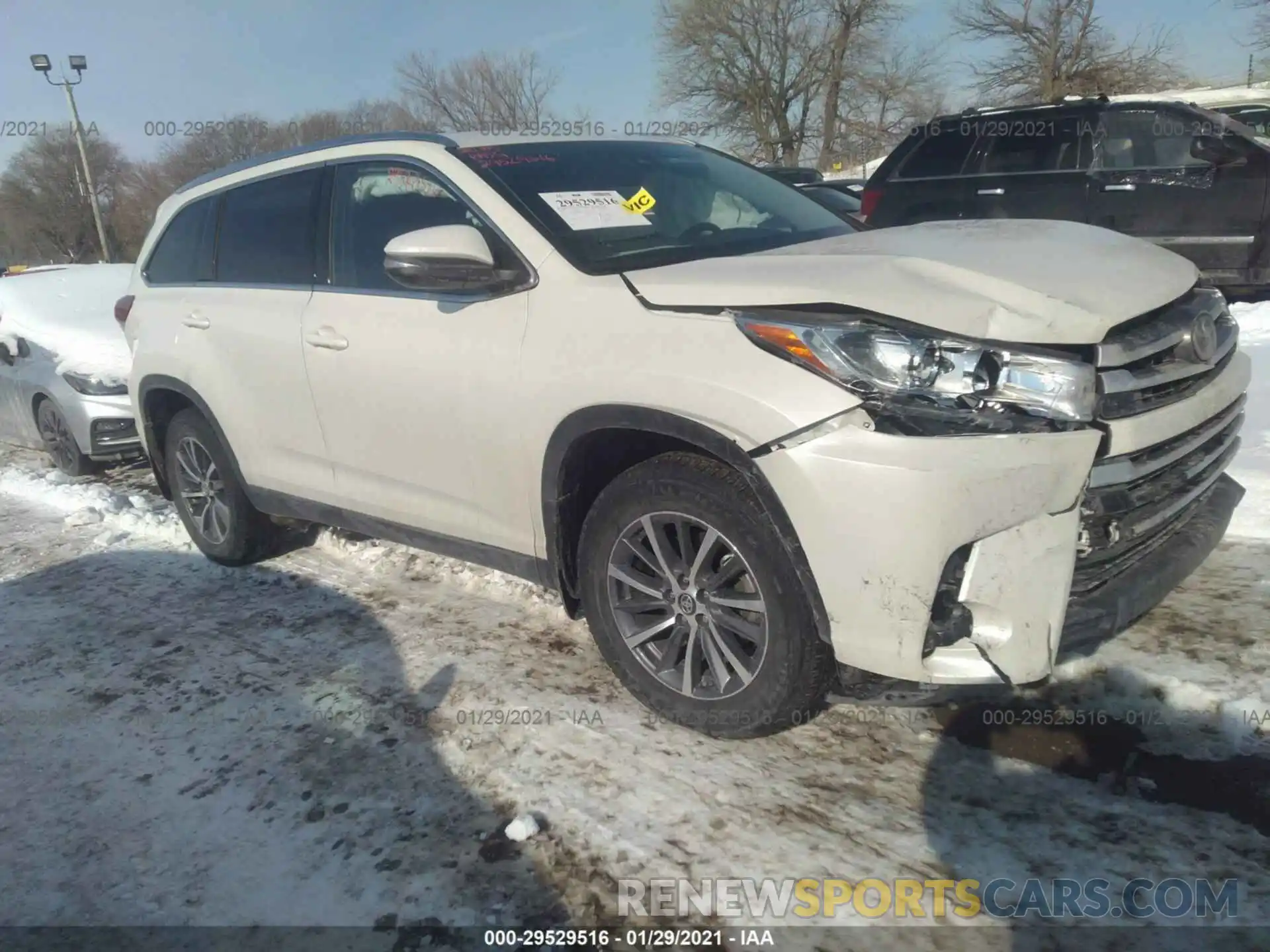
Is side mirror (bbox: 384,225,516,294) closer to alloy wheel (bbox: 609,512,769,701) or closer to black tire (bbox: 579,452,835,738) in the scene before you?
black tire (bbox: 579,452,835,738)

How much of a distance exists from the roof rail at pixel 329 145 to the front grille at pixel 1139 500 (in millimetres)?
2469

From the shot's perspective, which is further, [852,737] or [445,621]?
[445,621]

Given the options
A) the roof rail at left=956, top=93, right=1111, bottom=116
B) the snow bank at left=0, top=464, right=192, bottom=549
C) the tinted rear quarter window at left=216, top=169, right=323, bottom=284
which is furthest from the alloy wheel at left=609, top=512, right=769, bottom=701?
the roof rail at left=956, top=93, right=1111, bottom=116

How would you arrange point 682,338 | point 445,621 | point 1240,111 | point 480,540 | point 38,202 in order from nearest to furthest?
point 682,338 → point 480,540 → point 445,621 → point 1240,111 → point 38,202

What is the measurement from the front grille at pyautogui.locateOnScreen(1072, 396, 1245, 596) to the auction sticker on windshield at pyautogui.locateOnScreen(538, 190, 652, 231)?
173cm

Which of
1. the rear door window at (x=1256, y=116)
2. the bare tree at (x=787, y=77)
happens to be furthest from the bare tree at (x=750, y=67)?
the rear door window at (x=1256, y=116)

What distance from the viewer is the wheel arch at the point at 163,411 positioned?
432 centimetres

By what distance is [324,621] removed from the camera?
3.94 m

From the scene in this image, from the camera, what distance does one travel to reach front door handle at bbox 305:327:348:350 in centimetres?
350

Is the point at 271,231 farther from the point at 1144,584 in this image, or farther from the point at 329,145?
the point at 1144,584

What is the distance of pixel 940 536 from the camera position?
2191 millimetres

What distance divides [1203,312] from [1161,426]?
56 centimetres

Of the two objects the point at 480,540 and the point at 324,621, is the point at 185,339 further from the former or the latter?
the point at 480,540

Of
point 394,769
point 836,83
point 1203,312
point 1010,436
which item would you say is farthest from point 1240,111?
point 836,83
